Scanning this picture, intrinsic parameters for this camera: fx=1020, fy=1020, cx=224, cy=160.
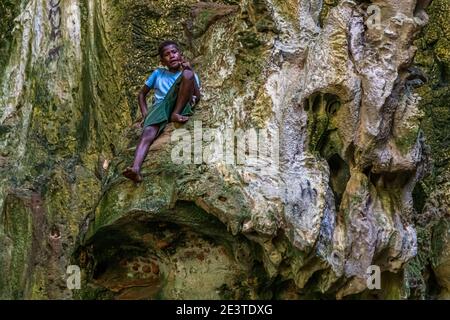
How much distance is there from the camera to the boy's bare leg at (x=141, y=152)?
722cm

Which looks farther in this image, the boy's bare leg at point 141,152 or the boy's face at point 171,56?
the boy's face at point 171,56

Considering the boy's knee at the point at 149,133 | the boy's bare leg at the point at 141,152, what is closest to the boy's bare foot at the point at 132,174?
the boy's bare leg at the point at 141,152

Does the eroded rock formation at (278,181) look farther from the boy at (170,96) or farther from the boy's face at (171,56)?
the boy's face at (171,56)

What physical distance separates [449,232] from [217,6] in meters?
→ 2.85

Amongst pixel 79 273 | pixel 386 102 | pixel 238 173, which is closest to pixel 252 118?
pixel 238 173

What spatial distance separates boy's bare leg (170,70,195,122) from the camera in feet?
24.1

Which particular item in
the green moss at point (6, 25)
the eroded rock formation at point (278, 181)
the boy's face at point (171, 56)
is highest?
the green moss at point (6, 25)

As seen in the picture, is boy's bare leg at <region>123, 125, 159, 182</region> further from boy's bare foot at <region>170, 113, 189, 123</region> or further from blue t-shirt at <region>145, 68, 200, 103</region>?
blue t-shirt at <region>145, 68, 200, 103</region>

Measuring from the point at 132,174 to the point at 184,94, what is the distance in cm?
71

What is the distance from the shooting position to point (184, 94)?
24.3 feet

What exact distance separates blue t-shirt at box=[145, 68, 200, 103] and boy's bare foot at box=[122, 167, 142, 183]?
1.98 ft

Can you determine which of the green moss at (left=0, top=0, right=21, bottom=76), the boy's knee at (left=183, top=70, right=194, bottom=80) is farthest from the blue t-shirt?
the green moss at (left=0, top=0, right=21, bottom=76)

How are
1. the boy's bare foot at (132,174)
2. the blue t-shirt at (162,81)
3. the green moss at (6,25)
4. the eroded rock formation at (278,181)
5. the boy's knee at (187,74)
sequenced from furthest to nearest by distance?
the green moss at (6,25)
the blue t-shirt at (162,81)
the boy's knee at (187,74)
the boy's bare foot at (132,174)
the eroded rock formation at (278,181)

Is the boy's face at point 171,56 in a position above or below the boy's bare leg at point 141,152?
above
